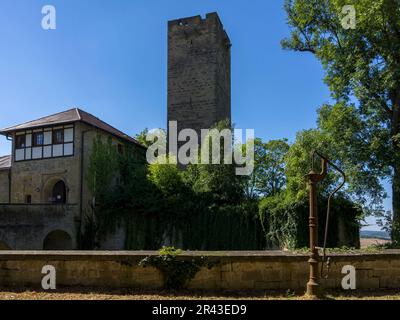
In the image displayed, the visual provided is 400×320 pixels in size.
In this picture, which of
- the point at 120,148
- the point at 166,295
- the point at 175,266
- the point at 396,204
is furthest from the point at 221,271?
the point at 120,148

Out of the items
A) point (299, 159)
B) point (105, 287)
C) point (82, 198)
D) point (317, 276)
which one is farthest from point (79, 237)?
point (317, 276)

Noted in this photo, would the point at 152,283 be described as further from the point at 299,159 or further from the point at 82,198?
the point at 82,198

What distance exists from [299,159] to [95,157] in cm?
1198

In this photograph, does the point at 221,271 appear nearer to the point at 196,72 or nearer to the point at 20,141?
the point at 20,141

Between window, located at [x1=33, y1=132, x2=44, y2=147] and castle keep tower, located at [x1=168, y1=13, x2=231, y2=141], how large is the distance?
11005 mm

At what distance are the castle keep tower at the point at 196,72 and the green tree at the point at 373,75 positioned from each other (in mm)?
14599

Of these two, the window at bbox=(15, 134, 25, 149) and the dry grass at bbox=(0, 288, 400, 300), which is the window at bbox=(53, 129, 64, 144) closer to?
the window at bbox=(15, 134, 25, 149)

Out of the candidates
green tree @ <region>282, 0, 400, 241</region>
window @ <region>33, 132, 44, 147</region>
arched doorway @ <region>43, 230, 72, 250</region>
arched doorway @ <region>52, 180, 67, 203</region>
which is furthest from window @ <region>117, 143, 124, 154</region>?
green tree @ <region>282, 0, 400, 241</region>

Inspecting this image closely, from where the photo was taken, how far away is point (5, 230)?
67.8 feet

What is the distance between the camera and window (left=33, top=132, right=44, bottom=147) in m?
25.3

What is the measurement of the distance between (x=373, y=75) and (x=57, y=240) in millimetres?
19349

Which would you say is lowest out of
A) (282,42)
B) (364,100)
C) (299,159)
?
(299,159)

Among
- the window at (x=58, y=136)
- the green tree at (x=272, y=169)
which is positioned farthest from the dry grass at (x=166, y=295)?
the window at (x=58, y=136)
